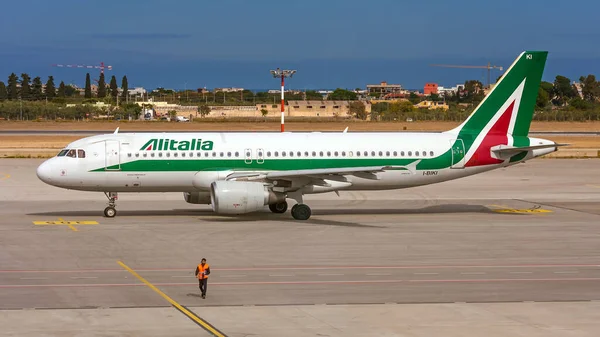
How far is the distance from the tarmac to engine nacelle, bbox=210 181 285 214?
876 millimetres

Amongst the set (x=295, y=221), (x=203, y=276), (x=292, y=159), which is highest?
(x=292, y=159)

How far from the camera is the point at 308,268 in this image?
29.0 meters

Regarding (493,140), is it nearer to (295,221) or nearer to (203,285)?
(295,221)

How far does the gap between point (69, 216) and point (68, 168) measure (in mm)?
2883

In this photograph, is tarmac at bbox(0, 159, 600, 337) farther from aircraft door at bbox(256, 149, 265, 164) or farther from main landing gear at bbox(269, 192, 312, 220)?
aircraft door at bbox(256, 149, 265, 164)

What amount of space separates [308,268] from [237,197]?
9552 millimetres

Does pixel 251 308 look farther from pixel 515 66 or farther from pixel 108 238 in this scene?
pixel 515 66

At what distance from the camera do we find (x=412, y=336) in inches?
797

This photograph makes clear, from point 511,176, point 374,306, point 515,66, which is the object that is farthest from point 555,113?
point 374,306

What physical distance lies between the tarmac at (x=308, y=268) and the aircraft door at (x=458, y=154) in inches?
93.3

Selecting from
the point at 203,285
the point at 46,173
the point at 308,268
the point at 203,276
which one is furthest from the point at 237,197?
the point at 203,276

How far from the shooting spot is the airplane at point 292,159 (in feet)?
131

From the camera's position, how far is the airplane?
39.8 meters

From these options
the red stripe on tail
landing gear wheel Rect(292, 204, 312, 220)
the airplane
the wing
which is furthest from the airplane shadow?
the red stripe on tail
